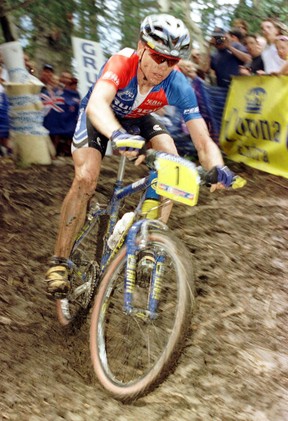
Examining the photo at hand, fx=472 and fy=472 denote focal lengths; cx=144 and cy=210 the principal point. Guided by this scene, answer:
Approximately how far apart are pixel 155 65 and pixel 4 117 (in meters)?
4.53

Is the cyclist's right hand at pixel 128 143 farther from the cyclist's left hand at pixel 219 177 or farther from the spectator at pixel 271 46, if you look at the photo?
the spectator at pixel 271 46

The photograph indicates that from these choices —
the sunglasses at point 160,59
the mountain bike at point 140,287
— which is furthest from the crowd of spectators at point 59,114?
the sunglasses at point 160,59

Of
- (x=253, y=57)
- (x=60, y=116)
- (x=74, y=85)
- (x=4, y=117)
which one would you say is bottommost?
(x=60, y=116)

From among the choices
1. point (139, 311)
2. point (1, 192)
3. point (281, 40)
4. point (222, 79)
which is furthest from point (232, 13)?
point (139, 311)

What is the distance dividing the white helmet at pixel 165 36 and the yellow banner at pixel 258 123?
3.75 metres

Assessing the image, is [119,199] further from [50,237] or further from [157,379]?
[50,237]

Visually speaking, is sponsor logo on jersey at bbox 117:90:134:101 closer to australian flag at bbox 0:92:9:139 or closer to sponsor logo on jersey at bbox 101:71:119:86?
sponsor logo on jersey at bbox 101:71:119:86

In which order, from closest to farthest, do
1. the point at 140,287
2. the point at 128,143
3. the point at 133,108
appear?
the point at 128,143 → the point at 140,287 → the point at 133,108

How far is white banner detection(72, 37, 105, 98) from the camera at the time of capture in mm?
7914

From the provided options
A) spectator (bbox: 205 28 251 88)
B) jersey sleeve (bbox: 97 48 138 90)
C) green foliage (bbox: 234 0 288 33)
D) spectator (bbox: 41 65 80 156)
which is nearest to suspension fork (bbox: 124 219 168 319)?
jersey sleeve (bbox: 97 48 138 90)

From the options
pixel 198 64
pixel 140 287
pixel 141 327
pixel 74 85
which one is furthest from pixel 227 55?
pixel 141 327

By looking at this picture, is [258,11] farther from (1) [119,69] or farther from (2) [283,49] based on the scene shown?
(1) [119,69]

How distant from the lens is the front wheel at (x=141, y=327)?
243 cm

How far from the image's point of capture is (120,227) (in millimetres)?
3068
